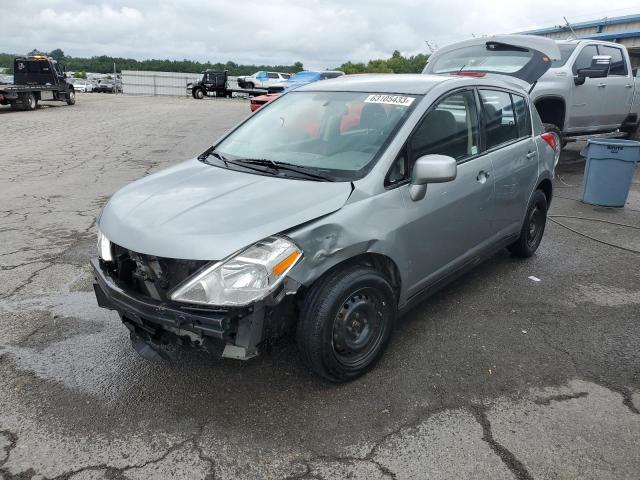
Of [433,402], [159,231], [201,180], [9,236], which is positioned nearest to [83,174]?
[9,236]

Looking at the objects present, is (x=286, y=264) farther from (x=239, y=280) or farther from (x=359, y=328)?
(x=359, y=328)

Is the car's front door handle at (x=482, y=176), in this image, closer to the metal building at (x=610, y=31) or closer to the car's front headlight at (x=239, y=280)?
the car's front headlight at (x=239, y=280)

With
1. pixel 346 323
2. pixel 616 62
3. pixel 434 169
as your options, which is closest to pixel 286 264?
pixel 346 323

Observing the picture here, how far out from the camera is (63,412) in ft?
9.24

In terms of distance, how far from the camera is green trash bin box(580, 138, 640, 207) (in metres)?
6.97

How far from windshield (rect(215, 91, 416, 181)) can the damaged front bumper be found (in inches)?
38.3

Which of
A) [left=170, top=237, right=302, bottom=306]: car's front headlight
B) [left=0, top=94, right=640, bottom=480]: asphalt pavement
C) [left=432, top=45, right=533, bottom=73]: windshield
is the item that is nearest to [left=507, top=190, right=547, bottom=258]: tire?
[left=0, top=94, right=640, bottom=480]: asphalt pavement

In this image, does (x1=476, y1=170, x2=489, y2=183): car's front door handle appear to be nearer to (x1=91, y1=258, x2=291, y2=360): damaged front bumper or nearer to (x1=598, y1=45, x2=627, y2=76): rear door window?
(x1=91, y1=258, x2=291, y2=360): damaged front bumper

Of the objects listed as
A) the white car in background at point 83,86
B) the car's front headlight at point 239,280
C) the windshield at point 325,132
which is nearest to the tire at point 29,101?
the windshield at point 325,132

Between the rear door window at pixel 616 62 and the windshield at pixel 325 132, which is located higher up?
the rear door window at pixel 616 62

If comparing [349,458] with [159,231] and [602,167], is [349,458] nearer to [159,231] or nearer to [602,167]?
[159,231]

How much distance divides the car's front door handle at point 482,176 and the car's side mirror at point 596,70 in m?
5.49

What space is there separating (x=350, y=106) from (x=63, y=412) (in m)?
2.63

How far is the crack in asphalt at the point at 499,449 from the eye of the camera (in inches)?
95.1
